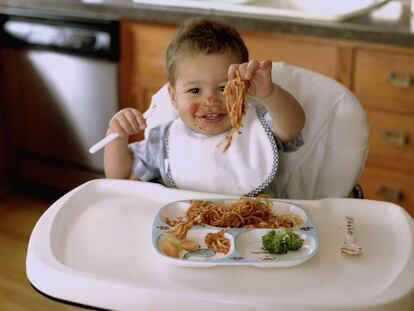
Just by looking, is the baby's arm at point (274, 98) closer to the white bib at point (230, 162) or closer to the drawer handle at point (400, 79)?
the white bib at point (230, 162)

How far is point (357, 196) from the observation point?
1.60 m

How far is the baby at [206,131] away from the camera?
1381mm

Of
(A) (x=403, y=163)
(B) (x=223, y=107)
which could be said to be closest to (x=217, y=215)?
(B) (x=223, y=107)

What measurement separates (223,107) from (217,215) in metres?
0.25

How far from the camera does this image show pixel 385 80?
7.46 feet

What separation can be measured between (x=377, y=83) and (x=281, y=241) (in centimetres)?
132

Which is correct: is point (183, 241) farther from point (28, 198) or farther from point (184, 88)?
point (28, 198)

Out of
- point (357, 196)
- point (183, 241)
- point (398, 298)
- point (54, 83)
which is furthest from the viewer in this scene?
point (54, 83)

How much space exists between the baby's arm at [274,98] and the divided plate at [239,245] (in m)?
0.21

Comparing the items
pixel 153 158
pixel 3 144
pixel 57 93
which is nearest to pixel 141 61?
pixel 57 93

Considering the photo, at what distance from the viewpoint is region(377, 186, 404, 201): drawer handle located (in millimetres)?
2398

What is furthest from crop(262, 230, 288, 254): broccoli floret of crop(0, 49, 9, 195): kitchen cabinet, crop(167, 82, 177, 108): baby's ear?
crop(0, 49, 9, 195): kitchen cabinet

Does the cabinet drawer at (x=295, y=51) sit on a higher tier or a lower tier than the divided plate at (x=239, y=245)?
higher

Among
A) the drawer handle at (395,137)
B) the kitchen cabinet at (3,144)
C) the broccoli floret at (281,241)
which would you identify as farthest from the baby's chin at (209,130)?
the kitchen cabinet at (3,144)
